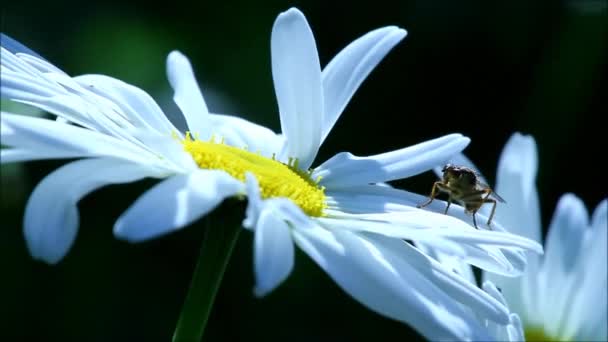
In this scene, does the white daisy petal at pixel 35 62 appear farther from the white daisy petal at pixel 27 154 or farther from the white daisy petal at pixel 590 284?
the white daisy petal at pixel 590 284

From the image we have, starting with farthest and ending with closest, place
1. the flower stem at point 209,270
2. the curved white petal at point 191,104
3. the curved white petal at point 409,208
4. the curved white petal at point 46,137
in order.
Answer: the curved white petal at point 191,104 < the curved white petal at point 409,208 < the flower stem at point 209,270 < the curved white petal at point 46,137

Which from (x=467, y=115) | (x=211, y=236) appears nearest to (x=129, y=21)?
(x=467, y=115)

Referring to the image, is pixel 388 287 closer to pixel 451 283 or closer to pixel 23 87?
pixel 451 283

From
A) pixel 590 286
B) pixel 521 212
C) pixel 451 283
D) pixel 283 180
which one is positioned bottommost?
pixel 590 286

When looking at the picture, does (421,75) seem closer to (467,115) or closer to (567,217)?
(467,115)

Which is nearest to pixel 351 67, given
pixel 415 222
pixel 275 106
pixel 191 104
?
pixel 191 104

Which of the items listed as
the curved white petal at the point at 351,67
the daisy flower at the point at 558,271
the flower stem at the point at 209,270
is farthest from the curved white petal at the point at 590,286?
the flower stem at the point at 209,270
